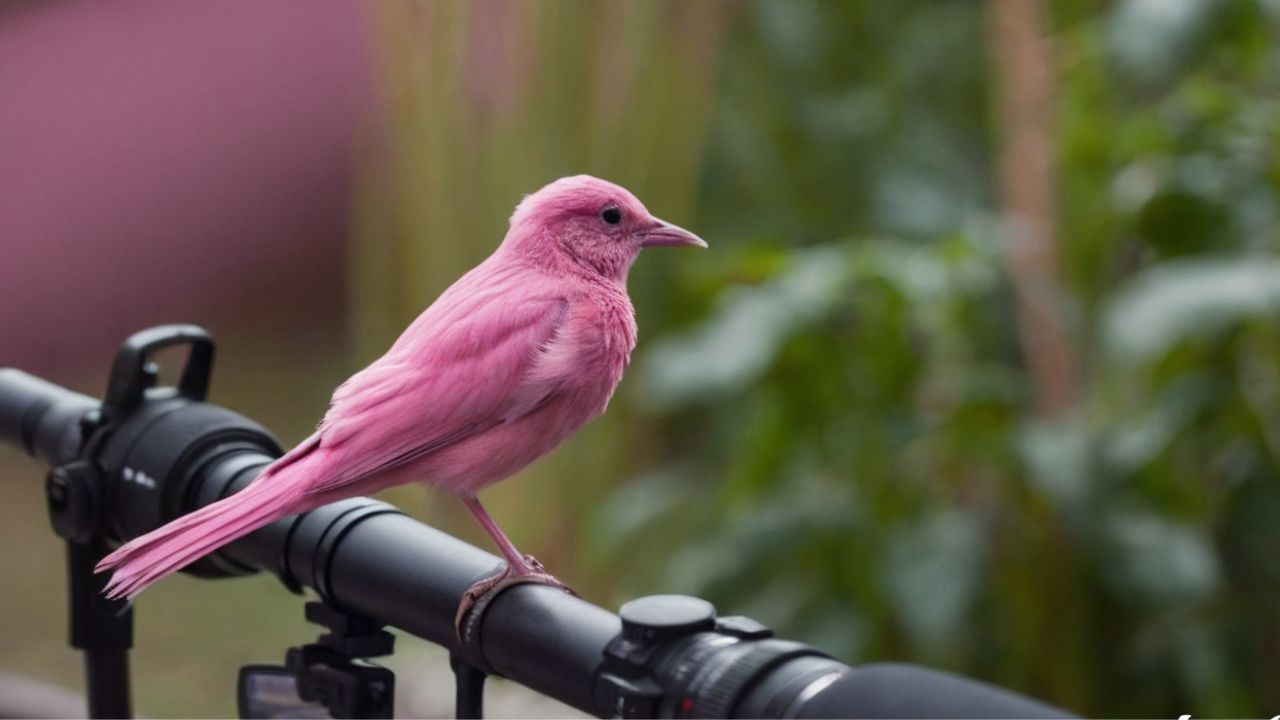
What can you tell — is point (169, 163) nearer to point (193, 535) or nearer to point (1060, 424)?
point (1060, 424)

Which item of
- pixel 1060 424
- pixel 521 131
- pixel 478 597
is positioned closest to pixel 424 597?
pixel 478 597

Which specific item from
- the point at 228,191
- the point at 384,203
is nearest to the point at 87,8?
the point at 228,191

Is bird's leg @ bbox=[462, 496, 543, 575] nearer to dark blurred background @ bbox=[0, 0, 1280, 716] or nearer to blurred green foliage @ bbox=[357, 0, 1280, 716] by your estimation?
dark blurred background @ bbox=[0, 0, 1280, 716]

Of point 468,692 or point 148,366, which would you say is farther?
point 148,366

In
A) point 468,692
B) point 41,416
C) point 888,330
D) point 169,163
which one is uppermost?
point 169,163

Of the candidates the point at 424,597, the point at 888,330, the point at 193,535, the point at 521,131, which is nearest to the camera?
the point at 193,535

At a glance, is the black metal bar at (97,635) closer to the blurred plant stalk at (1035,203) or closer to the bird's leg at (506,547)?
the bird's leg at (506,547)

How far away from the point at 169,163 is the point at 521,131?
207 cm

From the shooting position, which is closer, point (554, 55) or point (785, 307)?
point (554, 55)

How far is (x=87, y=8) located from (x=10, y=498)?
3.12 feet

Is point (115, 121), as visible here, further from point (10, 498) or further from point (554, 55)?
point (554, 55)

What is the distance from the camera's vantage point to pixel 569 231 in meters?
0.73

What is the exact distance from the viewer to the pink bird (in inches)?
27.4

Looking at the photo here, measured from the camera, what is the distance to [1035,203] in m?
1.74
